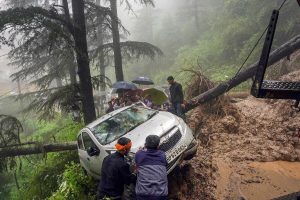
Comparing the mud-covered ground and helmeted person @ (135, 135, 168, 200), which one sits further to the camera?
the mud-covered ground

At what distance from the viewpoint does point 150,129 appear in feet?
26.8

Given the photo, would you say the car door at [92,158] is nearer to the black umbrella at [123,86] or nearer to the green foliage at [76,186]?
the green foliage at [76,186]

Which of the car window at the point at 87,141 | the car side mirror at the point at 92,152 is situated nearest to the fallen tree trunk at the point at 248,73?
the car window at the point at 87,141

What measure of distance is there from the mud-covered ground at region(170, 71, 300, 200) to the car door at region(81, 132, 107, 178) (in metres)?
1.87

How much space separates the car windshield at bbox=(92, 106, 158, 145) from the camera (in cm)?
852

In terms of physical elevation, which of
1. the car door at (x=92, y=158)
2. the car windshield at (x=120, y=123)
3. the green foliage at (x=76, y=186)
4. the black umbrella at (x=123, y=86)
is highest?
the black umbrella at (x=123, y=86)

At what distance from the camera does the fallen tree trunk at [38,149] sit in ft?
35.8

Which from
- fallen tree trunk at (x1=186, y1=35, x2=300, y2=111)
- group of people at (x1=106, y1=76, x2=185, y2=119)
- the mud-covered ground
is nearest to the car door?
the mud-covered ground

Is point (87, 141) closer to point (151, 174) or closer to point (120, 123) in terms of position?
point (120, 123)

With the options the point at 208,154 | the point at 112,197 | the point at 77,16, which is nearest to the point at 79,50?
the point at 77,16

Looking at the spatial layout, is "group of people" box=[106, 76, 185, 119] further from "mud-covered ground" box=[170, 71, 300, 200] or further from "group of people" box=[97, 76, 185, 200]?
"group of people" box=[97, 76, 185, 200]

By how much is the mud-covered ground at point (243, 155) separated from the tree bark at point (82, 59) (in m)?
3.74

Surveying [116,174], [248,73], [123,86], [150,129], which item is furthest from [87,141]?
[248,73]

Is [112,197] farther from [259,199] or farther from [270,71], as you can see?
[270,71]
